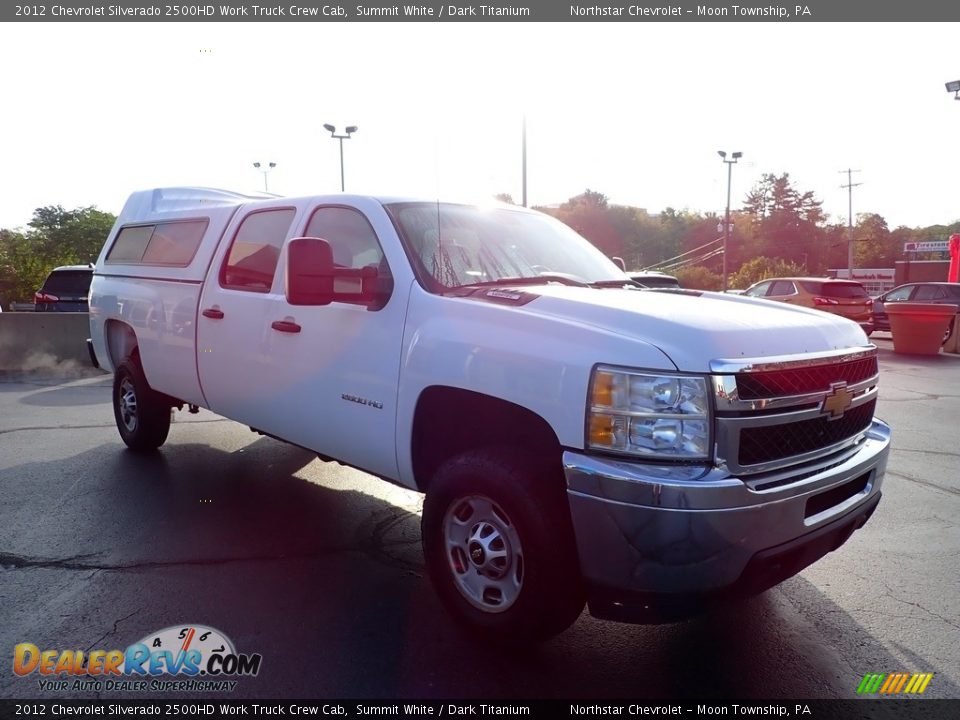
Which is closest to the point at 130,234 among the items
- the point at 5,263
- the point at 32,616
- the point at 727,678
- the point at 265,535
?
the point at 265,535

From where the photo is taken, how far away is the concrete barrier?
12.0m

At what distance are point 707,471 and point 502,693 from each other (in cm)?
115

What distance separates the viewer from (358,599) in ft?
11.3

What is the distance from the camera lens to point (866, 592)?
360 centimetres

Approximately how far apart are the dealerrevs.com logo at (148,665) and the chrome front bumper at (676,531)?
1478mm

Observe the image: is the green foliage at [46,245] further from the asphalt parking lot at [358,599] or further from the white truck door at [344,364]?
the white truck door at [344,364]

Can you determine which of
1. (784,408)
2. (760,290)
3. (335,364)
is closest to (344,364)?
(335,364)

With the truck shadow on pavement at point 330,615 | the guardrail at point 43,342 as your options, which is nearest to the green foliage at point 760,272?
the guardrail at point 43,342

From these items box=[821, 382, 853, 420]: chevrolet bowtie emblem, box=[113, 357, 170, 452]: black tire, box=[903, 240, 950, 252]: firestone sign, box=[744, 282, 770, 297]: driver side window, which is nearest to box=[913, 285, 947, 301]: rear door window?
box=[744, 282, 770, 297]: driver side window

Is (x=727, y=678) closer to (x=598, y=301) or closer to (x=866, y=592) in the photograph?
(x=866, y=592)

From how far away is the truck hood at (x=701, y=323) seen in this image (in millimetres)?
2582

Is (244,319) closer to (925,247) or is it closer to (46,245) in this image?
(46,245)

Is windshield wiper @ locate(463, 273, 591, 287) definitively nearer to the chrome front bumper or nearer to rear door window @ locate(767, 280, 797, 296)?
the chrome front bumper

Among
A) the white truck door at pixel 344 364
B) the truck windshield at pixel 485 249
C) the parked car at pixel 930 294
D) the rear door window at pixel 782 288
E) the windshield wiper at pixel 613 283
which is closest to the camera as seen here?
the white truck door at pixel 344 364
